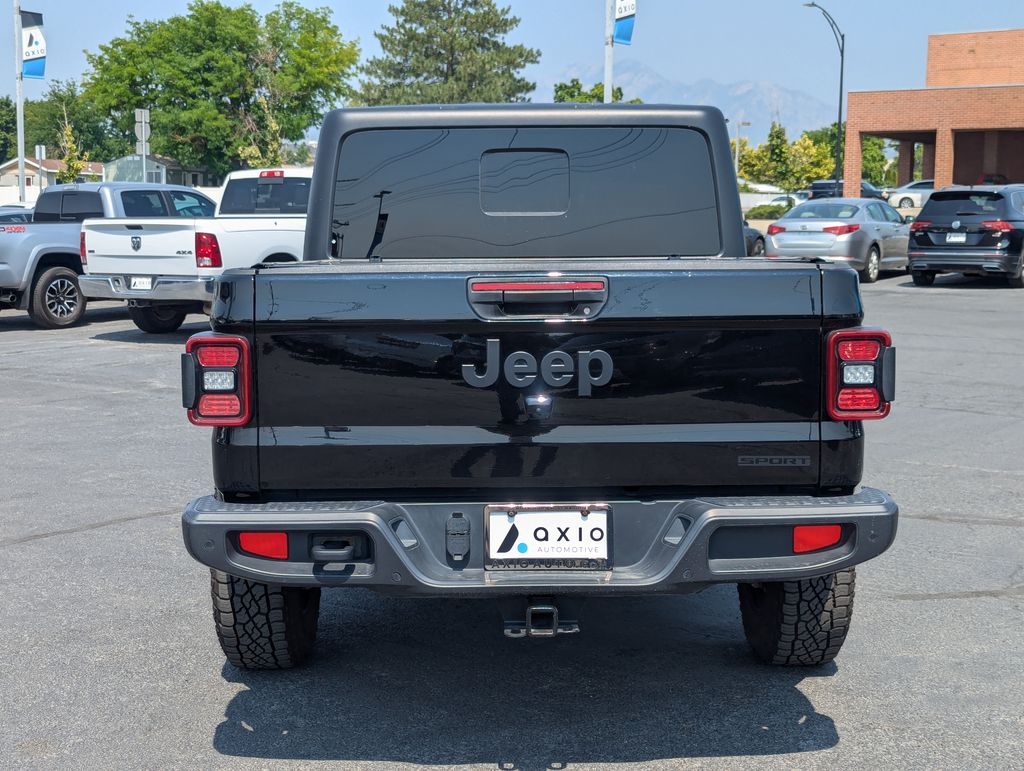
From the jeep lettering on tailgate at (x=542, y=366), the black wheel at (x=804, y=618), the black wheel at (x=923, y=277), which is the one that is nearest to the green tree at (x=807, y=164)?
the black wheel at (x=923, y=277)

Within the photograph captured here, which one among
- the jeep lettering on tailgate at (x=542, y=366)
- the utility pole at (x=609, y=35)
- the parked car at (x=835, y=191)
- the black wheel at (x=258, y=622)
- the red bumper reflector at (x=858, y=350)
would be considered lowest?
the black wheel at (x=258, y=622)

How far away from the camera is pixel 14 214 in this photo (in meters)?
20.0

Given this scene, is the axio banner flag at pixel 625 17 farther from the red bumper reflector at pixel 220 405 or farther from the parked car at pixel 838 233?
the red bumper reflector at pixel 220 405

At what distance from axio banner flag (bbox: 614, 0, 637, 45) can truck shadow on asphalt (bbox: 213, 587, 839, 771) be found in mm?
23166

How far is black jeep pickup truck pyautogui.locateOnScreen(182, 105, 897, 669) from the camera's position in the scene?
3588 millimetres

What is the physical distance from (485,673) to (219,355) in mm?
1586

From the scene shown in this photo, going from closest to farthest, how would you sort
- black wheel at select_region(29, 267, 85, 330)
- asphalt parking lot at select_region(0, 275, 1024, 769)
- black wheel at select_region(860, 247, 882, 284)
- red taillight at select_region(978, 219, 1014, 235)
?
asphalt parking lot at select_region(0, 275, 1024, 769) → black wheel at select_region(29, 267, 85, 330) → red taillight at select_region(978, 219, 1014, 235) → black wheel at select_region(860, 247, 882, 284)

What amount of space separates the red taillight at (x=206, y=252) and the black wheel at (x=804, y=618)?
11021mm

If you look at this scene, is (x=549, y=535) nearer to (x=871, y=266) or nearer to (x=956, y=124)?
(x=871, y=266)

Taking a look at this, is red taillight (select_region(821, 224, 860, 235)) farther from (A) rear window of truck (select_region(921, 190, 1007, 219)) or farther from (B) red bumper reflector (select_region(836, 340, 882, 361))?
(B) red bumper reflector (select_region(836, 340, 882, 361))

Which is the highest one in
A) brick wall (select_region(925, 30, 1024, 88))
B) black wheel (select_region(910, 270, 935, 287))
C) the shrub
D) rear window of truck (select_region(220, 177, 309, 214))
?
brick wall (select_region(925, 30, 1024, 88))

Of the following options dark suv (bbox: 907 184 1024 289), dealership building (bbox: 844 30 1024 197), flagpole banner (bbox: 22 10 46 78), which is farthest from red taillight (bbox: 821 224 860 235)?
dealership building (bbox: 844 30 1024 197)

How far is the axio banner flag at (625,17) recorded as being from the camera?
26.8m

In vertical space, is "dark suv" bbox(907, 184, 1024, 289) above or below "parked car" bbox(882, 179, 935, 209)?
below
